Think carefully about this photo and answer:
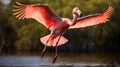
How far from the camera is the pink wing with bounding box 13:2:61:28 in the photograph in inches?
443

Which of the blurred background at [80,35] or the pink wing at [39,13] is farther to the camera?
the blurred background at [80,35]

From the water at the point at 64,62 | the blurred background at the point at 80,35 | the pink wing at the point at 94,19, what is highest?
the pink wing at the point at 94,19

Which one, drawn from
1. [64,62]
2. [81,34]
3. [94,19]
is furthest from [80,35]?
[94,19]

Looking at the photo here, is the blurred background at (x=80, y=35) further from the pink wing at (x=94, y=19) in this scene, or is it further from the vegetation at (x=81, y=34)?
the pink wing at (x=94, y=19)

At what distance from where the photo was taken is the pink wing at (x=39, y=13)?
11250 millimetres

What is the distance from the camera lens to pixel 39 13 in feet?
39.7

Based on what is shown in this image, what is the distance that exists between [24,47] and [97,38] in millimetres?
9863

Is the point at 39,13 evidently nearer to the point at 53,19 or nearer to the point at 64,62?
the point at 53,19

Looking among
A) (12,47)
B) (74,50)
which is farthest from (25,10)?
(12,47)

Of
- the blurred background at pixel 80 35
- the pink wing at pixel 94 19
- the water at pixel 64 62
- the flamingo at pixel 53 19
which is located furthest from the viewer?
the blurred background at pixel 80 35

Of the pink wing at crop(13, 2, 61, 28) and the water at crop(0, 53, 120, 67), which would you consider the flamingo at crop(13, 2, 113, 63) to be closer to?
the pink wing at crop(13, 2, 61, 28)

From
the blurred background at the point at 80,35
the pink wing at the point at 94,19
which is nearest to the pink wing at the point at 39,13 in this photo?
the pink wing at the point at 94,19

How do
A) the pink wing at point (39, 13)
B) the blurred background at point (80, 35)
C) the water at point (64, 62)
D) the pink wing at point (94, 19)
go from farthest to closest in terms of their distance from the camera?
the blurred background at point (80, 35), the water at point (64, 62), the pink wing at point (94, 19), the pink wing at point (39, 13)

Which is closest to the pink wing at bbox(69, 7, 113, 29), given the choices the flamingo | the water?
the flamingo
